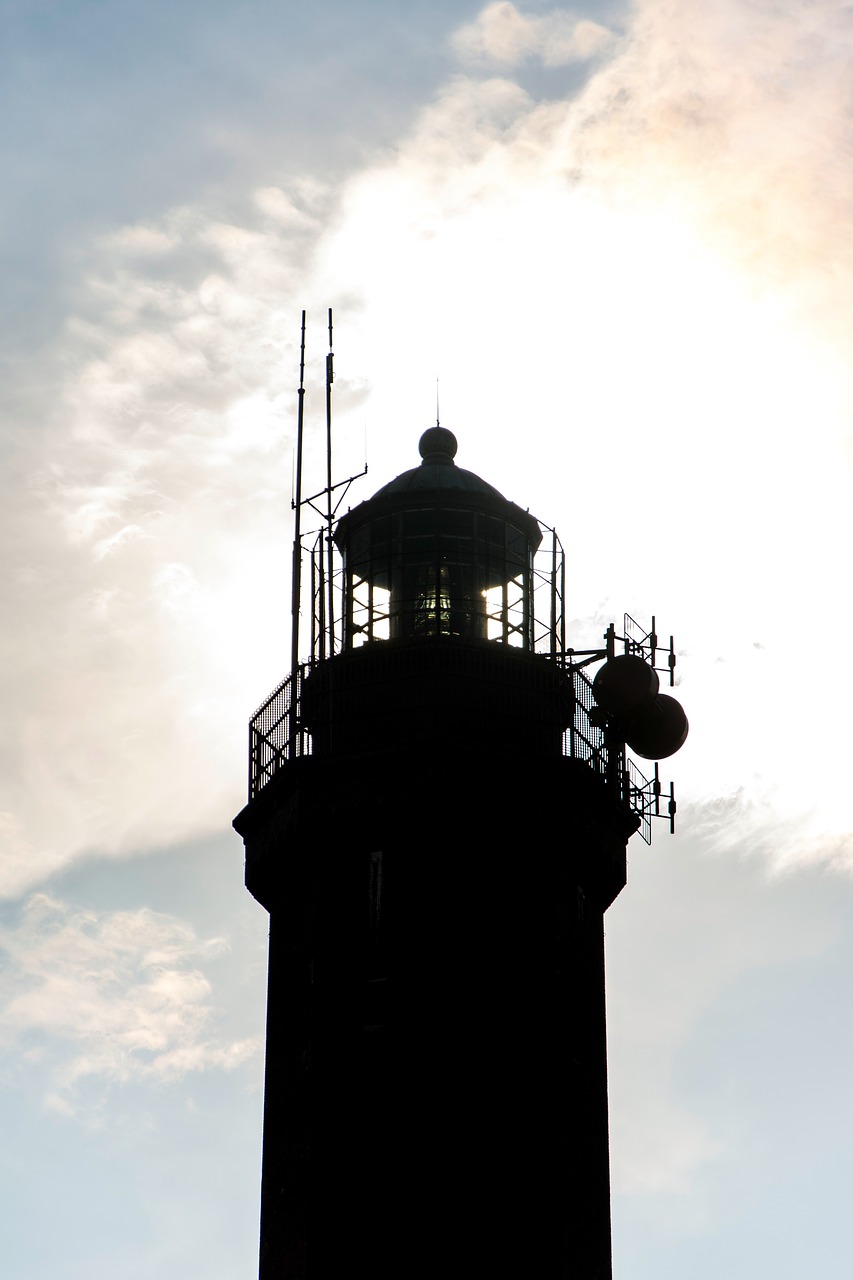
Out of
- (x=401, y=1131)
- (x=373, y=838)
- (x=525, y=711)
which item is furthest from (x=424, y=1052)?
(x=525, y=711)

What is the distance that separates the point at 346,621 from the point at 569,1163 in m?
10.4

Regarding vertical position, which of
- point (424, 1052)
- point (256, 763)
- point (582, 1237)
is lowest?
point (582, 1237)

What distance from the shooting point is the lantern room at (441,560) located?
41.2 m

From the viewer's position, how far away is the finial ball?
42688 millimetres

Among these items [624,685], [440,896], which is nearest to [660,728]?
[624,685]

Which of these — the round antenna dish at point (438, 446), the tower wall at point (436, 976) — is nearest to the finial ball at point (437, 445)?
the round antenna dish at point (438, 446)

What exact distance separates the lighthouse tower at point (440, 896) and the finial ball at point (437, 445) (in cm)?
6

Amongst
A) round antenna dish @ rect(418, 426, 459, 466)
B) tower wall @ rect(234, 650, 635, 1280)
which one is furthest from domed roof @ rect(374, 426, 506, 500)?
tower wall @ rect(234, 650, 635, 1280)

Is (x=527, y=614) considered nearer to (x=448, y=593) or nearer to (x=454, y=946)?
(x=448, y=593)

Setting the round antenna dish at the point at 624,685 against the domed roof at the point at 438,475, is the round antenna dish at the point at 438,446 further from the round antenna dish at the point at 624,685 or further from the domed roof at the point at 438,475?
the round antenna dish at the point at 624,685

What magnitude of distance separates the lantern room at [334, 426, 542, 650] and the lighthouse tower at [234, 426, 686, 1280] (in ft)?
0.13

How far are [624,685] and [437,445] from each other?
585cm

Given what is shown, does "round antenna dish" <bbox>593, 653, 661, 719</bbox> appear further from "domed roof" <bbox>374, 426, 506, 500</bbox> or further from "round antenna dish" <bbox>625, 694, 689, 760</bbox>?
"domed roof" <bbox>374, 426, 506, 500</bbox>

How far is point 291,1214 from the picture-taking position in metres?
37.2
